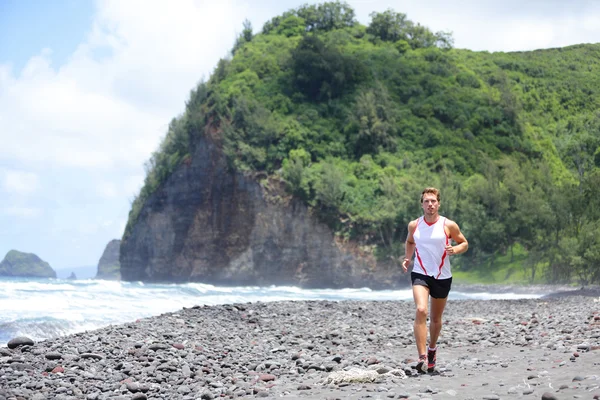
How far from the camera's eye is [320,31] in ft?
302

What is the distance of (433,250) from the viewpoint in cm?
→ 802

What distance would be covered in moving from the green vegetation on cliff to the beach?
34.2m

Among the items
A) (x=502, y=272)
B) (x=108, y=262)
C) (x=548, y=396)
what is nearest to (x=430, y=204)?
(x=548, y=396)

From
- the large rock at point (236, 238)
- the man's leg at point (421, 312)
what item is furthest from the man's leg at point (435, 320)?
the large rock at point (236, 238)

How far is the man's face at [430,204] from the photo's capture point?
26.4 ft

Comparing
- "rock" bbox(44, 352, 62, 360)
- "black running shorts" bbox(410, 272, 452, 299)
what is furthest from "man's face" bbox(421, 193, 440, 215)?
"rock" bbox(44, 352, 62, 360)

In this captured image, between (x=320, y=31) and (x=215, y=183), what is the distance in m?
32.4

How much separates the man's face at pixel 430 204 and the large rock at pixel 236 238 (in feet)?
167

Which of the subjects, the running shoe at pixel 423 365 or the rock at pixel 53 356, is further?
the rock at pixel 53 356

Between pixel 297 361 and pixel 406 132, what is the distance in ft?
203

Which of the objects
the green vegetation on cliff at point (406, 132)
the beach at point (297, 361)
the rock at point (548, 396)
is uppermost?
the green vegetation on cliff at point (406, 132)

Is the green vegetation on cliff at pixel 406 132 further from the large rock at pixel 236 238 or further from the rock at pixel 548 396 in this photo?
the rock at pixel 548 396

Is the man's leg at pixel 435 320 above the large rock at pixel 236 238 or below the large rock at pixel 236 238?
below

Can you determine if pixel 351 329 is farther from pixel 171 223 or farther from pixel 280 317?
pixel 171 223
